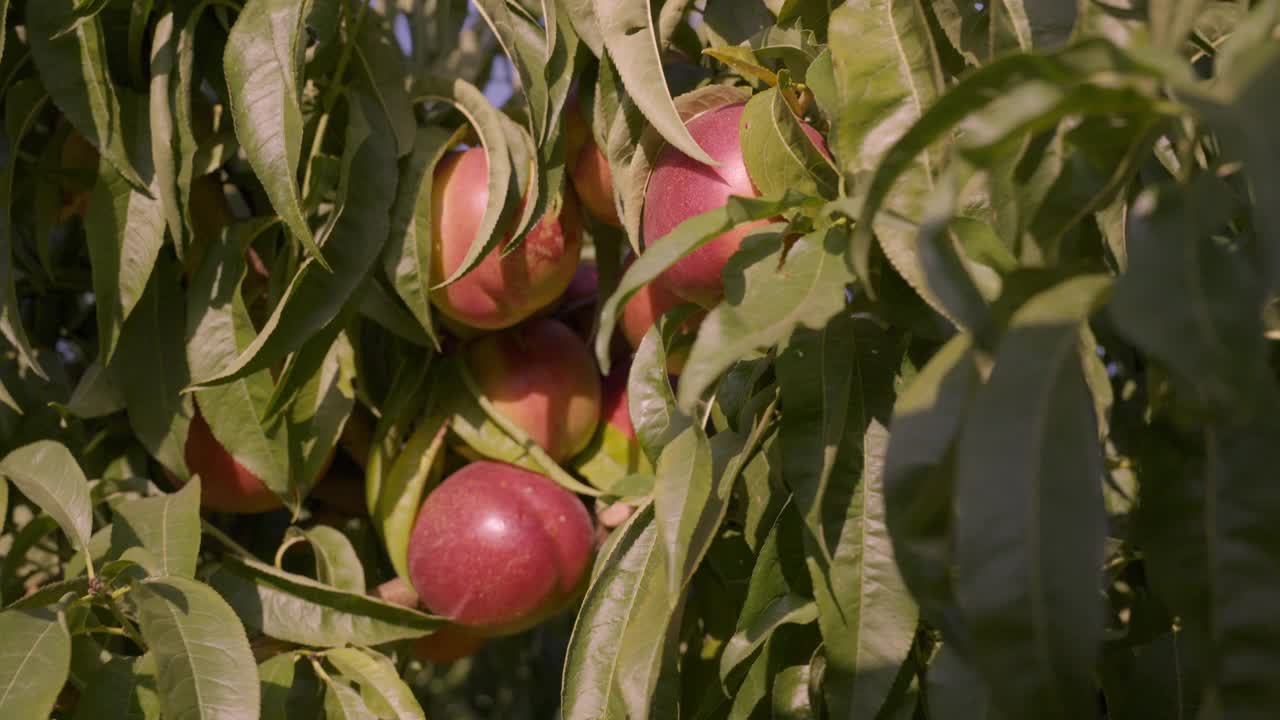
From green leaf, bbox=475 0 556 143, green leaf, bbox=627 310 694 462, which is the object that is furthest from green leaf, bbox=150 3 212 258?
green leaf, bbox=627 310 694 462

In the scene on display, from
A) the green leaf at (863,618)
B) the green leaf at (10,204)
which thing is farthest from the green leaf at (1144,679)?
the green leaf at (10,204)

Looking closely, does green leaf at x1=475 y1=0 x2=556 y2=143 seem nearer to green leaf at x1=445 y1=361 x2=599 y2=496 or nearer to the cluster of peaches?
the cluster of peaches

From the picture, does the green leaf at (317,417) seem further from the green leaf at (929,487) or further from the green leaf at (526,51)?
the green leaf at (929,487)

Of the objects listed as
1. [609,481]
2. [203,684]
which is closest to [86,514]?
[203,684]

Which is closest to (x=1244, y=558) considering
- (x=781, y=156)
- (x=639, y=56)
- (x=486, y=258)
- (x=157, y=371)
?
(x=781, y=156)

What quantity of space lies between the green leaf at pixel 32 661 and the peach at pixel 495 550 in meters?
0.29

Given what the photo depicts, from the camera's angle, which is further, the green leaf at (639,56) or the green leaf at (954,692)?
the green leaf at (639,56)

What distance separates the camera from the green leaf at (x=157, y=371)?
0.88 m

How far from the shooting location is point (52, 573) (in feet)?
3.40

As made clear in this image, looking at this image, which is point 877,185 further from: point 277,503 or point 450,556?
point 277,503

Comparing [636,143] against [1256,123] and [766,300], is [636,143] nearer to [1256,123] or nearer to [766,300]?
[766,300]

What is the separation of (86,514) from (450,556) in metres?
0.26

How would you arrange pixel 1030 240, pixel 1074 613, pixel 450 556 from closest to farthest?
pixel 1074 613, pixel 1030 240, pixel 450 556

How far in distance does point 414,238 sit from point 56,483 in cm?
29
